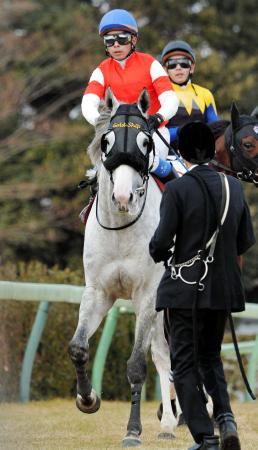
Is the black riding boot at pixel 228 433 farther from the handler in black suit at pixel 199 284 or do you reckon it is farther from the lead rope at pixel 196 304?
the lead rope at pixel 196 304

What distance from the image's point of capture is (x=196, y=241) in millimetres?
6676

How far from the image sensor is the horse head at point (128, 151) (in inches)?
315

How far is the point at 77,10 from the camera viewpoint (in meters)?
29.4

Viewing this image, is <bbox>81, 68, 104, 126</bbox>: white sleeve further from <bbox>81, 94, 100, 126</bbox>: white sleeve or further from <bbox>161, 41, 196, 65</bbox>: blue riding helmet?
<bbox>161, 41, 196, 65</bbox>: blue riding helmet

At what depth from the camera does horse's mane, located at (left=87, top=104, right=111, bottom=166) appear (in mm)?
8680

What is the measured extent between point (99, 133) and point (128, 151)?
69 centimetres

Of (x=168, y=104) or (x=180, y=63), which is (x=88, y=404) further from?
(x=180, y=63)

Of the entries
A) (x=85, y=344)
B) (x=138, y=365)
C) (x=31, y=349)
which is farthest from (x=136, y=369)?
(x=31, y=349)

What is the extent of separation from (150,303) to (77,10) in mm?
21715

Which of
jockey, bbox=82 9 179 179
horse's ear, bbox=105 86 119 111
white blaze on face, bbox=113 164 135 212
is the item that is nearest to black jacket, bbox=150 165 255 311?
white blaze on face, bbox=113 164 135 212

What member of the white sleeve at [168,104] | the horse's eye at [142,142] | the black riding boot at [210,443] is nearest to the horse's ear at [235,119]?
the white sleeve at [168,104]

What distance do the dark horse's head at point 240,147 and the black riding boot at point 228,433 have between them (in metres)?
3.17

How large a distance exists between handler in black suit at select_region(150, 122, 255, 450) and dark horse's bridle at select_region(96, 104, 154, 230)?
1345 millimetres

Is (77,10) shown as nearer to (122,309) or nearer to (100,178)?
(122,309)
